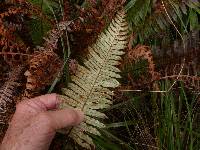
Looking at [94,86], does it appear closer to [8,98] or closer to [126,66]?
[126,66]

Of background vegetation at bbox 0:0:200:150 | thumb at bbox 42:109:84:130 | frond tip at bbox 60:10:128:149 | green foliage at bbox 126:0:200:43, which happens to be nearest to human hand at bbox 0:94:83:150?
thumb at bbox 42:109:84:130

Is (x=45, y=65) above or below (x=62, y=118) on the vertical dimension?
above

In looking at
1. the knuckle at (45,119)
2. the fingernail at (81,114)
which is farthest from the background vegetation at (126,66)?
the knuckle at (45,119)

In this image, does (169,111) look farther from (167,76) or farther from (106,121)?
(106,121)

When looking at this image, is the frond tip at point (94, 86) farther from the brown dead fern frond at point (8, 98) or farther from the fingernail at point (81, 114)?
the brown dead fern frond at point (8, 98)

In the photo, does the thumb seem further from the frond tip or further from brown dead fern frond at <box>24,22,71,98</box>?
brown dead fern frond at <box>24,22,71,98</box>

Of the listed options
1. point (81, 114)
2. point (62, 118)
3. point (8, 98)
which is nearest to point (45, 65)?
point (8, 98)

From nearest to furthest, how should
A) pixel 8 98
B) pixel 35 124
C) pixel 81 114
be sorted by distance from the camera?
pixel 35 124
pixel 81 114
pixel 8 98
